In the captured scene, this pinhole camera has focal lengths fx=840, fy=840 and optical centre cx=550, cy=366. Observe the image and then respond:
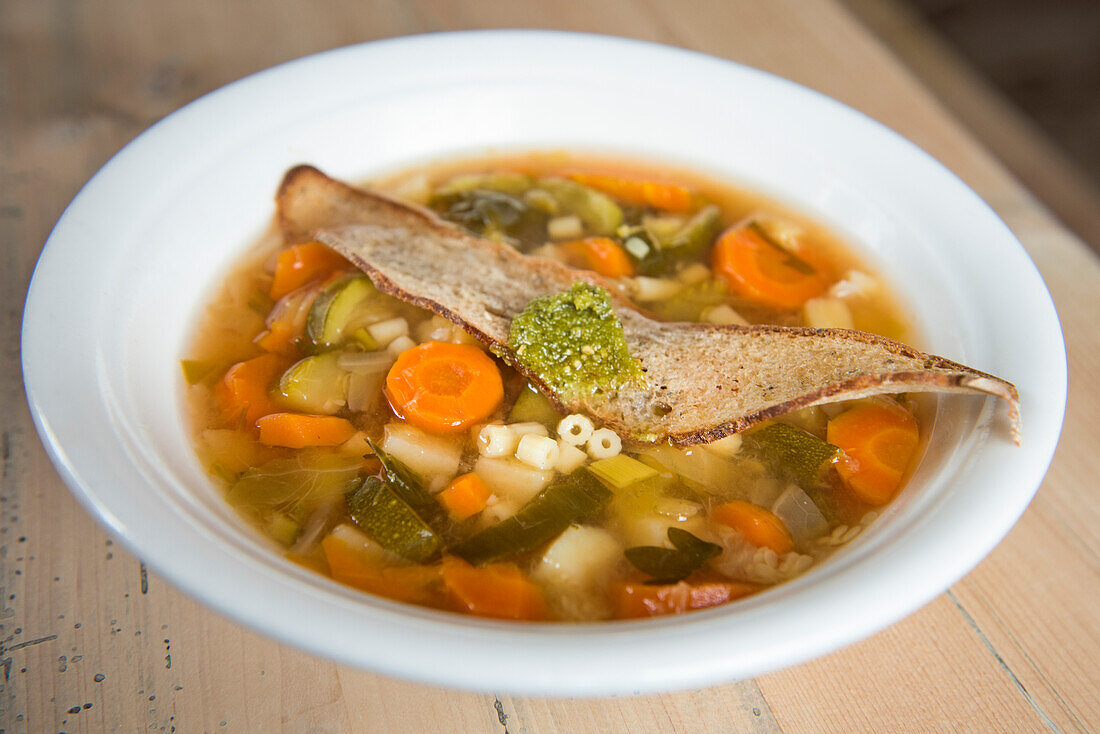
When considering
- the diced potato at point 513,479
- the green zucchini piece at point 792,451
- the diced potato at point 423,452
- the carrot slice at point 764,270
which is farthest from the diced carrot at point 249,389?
the carrot slice at point 764,270

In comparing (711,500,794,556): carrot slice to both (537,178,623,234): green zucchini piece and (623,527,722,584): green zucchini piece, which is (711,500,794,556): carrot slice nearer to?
(623,527,722,584): green zucchini piece

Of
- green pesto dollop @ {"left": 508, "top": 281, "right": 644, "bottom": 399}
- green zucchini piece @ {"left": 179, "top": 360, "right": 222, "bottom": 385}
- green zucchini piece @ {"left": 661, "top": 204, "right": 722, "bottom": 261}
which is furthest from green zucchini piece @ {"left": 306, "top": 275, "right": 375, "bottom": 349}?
green zucchini piece @ {"left": 661, "top": 204, "right": 722, "bottom": 261}

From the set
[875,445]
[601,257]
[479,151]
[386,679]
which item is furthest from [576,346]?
[479,151]

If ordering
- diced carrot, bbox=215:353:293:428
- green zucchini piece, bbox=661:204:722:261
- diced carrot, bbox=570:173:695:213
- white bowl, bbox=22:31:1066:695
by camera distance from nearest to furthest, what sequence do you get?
1. white bowl, bbox=22:31:1066:695
2. diced carrot, bbox=215:353:293:428
3. green zucchini piece, bbox=661:204:722:261
4. diced carrot, bbox=570:173:695:213

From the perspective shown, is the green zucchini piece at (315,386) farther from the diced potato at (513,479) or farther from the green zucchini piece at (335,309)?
the diced potato at (513,479)

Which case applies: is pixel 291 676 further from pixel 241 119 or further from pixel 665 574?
pixel 241 119

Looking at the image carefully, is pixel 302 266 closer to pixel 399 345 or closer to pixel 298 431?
pixel 399 345

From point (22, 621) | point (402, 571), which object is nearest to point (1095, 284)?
point (402, 571)
